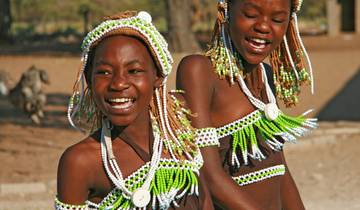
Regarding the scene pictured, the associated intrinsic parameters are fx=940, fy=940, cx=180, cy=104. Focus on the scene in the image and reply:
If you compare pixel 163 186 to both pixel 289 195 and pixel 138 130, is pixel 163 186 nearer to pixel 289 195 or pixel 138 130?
pixel 138 130

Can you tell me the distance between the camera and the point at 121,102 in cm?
306

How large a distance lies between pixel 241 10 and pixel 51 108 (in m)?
12.5

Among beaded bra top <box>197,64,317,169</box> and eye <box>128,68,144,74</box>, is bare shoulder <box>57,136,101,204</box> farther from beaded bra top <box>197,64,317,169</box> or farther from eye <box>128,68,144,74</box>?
beaded bra top <box>197,64,317,169</box>

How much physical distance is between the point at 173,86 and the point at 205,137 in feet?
42.1

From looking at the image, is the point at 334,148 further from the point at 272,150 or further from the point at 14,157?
the point at 272,150

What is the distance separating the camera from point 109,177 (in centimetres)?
311

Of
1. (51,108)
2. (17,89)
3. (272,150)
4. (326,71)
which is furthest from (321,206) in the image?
(326,71)

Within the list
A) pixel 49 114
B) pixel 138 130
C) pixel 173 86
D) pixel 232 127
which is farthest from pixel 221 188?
pixel 173 86

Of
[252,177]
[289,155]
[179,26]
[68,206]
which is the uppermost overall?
[68,206]

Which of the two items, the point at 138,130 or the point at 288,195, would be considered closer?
the point at 138,130

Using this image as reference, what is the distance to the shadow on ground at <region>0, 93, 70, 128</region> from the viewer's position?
14.0 meters

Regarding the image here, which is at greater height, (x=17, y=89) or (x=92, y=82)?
(x=92, y=82)

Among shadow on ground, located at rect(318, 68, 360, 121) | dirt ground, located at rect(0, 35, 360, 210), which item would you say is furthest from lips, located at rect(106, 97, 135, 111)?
shadow on ground, located at rect(318, 68, 360, 121)

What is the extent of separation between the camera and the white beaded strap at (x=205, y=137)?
3.43 metres
